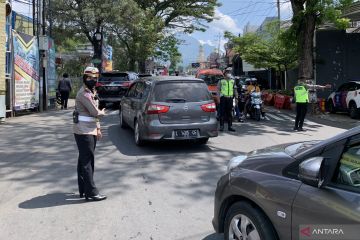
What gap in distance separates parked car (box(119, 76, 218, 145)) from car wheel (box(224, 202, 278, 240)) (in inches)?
227

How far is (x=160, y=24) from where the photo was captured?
38.2 metres

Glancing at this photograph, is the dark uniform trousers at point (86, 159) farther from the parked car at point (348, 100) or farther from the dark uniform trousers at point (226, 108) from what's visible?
Result: the parked car at point (348, 100)

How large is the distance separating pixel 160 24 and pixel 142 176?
3162cm

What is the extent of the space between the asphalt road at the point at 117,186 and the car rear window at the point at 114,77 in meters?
8.29

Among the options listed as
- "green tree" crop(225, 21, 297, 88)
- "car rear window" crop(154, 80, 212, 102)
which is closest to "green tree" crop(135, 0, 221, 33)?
"green tree" crop(225, 21, 297, 88)

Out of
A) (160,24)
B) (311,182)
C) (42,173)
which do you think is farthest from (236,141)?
(160,24)

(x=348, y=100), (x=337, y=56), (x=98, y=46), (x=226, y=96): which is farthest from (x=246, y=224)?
(x=98, y=46)

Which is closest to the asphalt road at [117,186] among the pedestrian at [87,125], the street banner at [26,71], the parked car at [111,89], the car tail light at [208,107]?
the pedestrian at [87,125]

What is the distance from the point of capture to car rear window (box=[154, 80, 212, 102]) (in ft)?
33.3

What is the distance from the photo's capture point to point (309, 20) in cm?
1923

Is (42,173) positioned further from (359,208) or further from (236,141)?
(359,208)

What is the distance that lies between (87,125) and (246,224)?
3.06 m

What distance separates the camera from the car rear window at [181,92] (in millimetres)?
10156

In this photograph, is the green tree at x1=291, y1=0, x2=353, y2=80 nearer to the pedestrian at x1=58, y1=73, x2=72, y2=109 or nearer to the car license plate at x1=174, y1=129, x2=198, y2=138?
the car license plate at x1=174, y1=129, x2=198, y2=138
